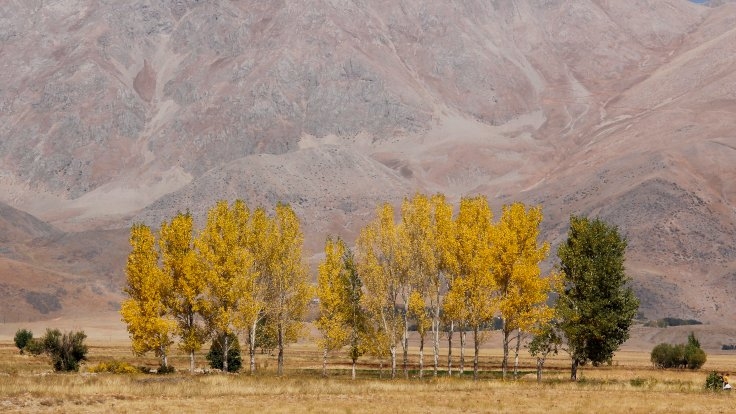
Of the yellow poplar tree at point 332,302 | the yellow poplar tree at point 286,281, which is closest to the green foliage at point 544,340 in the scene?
the yellow poplar tree at point 332,302

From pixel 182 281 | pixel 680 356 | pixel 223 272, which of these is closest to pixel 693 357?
pixel 680 356

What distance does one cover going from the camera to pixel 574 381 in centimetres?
5716

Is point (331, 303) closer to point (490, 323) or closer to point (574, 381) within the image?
point (490, 323)

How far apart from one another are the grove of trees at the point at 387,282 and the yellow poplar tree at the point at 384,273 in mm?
101

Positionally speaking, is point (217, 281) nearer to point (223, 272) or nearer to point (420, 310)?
point (223, 272)

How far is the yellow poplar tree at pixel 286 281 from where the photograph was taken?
64.3 meters

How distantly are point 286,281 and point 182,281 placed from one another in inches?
342

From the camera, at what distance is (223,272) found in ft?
195

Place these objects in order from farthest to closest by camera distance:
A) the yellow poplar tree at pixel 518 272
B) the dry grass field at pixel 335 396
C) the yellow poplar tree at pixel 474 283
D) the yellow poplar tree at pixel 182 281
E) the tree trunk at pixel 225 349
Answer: the yellow poplar tree at pixel 182 281 → the tree trunk at pixel 225 349 → the yellow poplar tree at pixel 474 283 → the yellow poplar tree at pixel 518 272 → the dry grass field at pixel 335 396

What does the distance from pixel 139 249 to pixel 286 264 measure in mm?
11350

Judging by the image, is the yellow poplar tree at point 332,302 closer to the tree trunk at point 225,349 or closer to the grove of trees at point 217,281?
the grove of trees at point 217,281

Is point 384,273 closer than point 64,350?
No

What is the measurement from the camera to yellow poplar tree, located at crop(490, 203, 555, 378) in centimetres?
5594

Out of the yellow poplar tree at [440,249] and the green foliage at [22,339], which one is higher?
the yellow poplar tree at [440,249]
